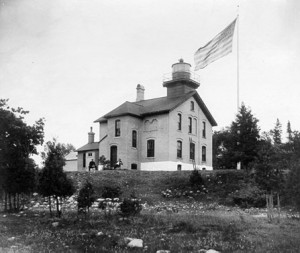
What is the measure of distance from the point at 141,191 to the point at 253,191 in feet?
26.2

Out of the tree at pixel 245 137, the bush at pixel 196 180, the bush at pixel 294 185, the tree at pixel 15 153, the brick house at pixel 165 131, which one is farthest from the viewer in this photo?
the brick house at pixel 165 131

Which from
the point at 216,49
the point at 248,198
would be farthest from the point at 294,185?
the point at 216,49

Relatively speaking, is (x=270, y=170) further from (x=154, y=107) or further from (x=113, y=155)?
(x=113, y=155)

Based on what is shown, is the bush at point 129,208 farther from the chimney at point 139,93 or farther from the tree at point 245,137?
the chimney at point 139,93

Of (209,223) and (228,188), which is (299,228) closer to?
(209,223)

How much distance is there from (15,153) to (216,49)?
583 inches

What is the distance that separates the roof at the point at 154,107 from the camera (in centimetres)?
4184

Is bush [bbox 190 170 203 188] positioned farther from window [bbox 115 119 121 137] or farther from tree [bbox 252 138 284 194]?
window [bbox 115 119 121 137]

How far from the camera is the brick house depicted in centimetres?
4147

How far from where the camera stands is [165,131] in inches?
1626

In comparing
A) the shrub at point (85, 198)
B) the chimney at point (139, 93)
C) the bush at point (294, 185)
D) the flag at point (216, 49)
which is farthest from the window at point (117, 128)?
the bush at point (294, 185)

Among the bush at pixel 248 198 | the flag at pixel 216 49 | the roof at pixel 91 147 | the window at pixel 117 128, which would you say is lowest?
the bush at pixel 248 198

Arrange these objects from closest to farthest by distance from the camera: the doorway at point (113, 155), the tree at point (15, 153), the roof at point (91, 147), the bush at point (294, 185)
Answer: the bush at point (294, 185) → the tree at point (15, 153) → the doorway at point (113, 155) → the roof at point (91, 147)

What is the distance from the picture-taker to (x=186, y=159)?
141 ft
